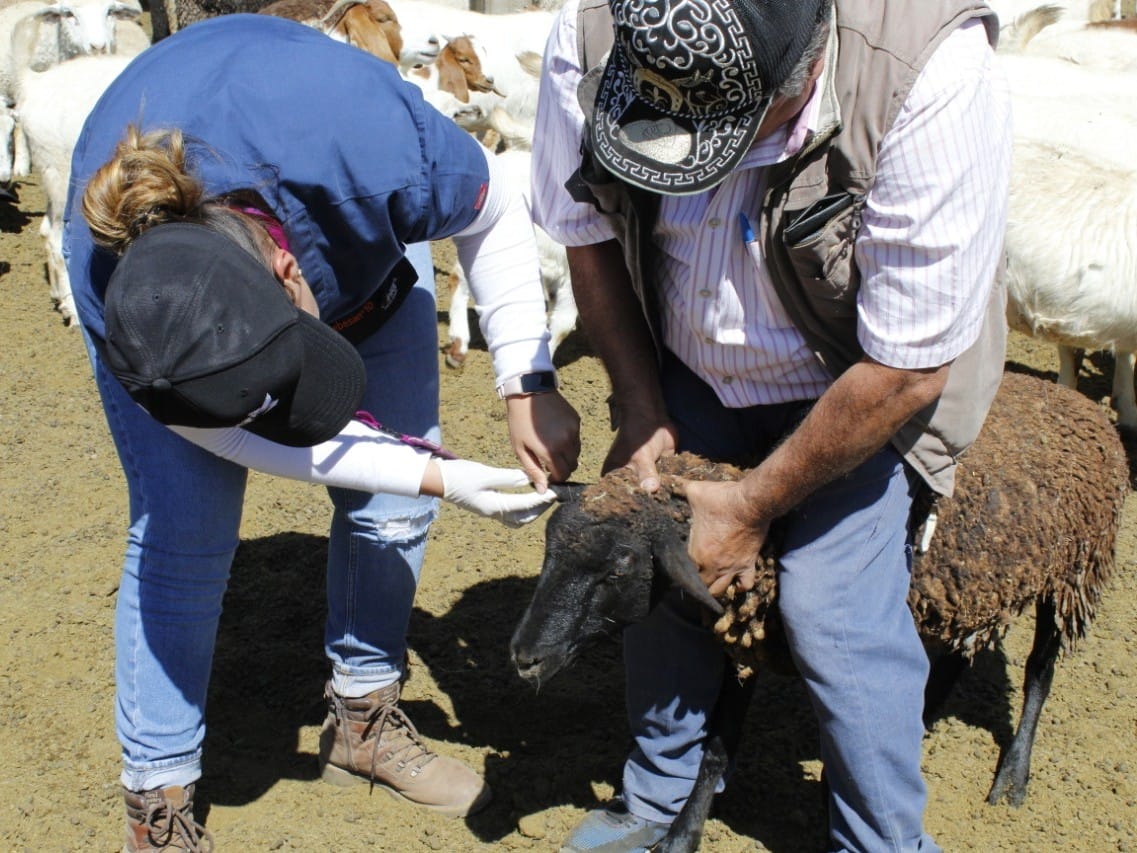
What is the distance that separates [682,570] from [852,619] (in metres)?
0.39

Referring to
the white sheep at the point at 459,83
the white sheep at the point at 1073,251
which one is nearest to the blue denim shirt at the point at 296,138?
the white sheep at the point at 1073,251

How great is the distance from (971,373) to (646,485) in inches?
27.5

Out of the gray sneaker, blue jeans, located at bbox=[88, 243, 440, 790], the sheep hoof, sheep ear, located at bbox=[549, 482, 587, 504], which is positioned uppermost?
sheep ear, located at bbox=[549, 482, 587, 504]

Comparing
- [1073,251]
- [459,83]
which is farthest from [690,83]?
[459,83]

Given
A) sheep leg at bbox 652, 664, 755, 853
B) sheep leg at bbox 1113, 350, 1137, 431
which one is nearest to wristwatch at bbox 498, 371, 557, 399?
sheep leg at bbox 652, 664, 755, 853

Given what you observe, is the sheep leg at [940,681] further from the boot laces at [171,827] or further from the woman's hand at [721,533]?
the boot laces at [171,827]

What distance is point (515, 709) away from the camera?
3633 mm

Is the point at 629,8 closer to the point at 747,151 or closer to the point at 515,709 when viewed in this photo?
the point at 747,151

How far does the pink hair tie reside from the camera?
217 cm

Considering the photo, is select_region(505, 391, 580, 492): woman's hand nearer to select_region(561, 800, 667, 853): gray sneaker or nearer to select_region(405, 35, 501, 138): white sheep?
select_region(561, 800, 667, 853): gray sneaker

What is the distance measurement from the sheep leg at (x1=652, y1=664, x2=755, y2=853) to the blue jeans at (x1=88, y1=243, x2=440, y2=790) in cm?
85

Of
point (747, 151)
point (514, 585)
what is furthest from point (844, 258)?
point (514, 585)

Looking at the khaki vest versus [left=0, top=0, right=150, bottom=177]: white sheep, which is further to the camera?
[left=0, top=0, right=150, bottom=177]: white sheep

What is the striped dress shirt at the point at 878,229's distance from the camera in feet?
6.42
